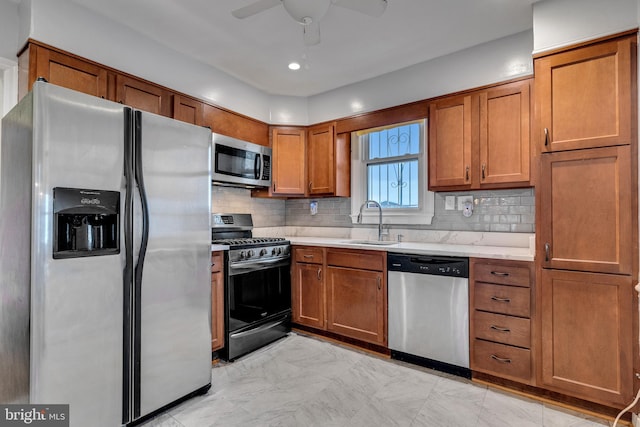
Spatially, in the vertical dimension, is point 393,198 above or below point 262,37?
below

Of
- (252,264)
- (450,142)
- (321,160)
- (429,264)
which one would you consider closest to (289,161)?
(321,160)

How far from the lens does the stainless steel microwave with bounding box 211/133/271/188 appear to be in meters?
3.07

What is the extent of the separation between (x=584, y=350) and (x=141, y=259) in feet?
→ 8.78

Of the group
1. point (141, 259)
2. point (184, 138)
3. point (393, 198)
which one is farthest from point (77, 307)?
point (393, 198)

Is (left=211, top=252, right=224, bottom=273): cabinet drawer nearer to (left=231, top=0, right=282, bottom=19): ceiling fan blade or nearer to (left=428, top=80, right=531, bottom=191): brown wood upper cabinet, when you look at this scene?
(left=231, top=0, right=282, bottom=19): ceiling fan blade

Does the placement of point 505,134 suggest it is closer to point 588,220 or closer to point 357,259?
point 588,220

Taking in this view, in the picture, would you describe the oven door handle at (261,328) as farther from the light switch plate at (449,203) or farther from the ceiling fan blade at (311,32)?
the ceiling fan blade at (311,32)

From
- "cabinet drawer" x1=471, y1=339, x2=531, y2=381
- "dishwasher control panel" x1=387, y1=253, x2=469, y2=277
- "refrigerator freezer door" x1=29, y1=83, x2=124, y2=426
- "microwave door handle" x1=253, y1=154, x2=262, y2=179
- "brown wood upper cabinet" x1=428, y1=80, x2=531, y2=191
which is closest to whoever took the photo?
"refrigerator freezer door" x1=29, y1=83, x2=124, y2=426

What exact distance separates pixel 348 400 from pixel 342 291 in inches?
40.5

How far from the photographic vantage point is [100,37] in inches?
92.2

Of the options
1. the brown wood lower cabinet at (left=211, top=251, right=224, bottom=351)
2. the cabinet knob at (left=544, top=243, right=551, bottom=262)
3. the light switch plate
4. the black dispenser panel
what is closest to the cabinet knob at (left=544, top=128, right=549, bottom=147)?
the cabinet knob at (left=544, top=243, right=551, bottom=262)

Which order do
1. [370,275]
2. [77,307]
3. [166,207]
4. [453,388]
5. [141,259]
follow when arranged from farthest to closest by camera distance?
[370,275], [453,388], [166,207], [141,259], [77,307]

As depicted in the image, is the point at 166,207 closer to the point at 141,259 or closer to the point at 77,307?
the point at 141,259

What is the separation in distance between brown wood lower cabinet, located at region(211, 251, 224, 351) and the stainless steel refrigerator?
0.45 meters
